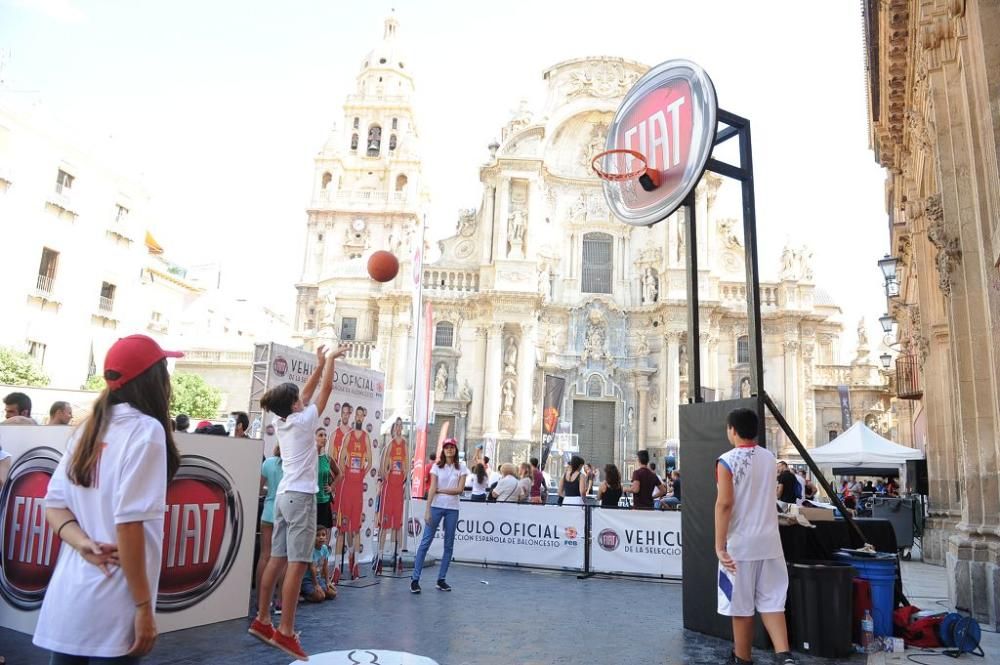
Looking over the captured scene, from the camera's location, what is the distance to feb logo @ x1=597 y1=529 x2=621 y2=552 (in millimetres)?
11016

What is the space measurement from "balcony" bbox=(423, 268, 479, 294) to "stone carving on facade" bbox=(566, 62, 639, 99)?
10753 millimetres

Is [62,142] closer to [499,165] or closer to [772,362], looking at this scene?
[499,165]

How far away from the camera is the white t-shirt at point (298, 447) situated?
5371mm

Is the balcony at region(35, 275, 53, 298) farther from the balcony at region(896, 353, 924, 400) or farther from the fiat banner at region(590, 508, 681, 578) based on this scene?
the balcony at region(896, 353, 924, 400)

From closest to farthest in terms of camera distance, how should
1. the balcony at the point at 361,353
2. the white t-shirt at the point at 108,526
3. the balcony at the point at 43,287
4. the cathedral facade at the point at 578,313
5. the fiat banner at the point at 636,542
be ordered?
the white t-shirt at the point at 108,526 < the fiat banner at the point at 636,542 < the balcony at the point at 43,287 < the cathedral facade at the point at 578,313 < the balcony at the point at 361,353

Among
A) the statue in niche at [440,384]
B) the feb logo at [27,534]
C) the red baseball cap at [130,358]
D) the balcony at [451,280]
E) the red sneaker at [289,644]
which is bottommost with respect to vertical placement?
the red sneaker at [289,644]

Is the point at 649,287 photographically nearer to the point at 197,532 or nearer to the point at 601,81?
the point at 601,81

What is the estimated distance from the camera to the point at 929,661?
5.86 metres


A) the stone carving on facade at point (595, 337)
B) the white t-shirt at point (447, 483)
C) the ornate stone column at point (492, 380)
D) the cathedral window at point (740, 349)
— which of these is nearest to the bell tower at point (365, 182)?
the ornate stone column at point (492, 380)

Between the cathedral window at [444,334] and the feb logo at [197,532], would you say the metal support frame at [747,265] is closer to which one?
the feb logo at [197,532]

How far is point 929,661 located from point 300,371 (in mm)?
7987

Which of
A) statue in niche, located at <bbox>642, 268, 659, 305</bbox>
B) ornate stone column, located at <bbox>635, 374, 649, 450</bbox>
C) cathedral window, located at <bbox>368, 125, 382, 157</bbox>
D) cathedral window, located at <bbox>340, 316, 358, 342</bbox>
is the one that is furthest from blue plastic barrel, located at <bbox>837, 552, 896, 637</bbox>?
cathedral window, located at <bbox>368, 125, 382, 157</bbox>

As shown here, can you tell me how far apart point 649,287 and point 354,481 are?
25740 mm

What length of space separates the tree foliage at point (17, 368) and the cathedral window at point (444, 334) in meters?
16.2
